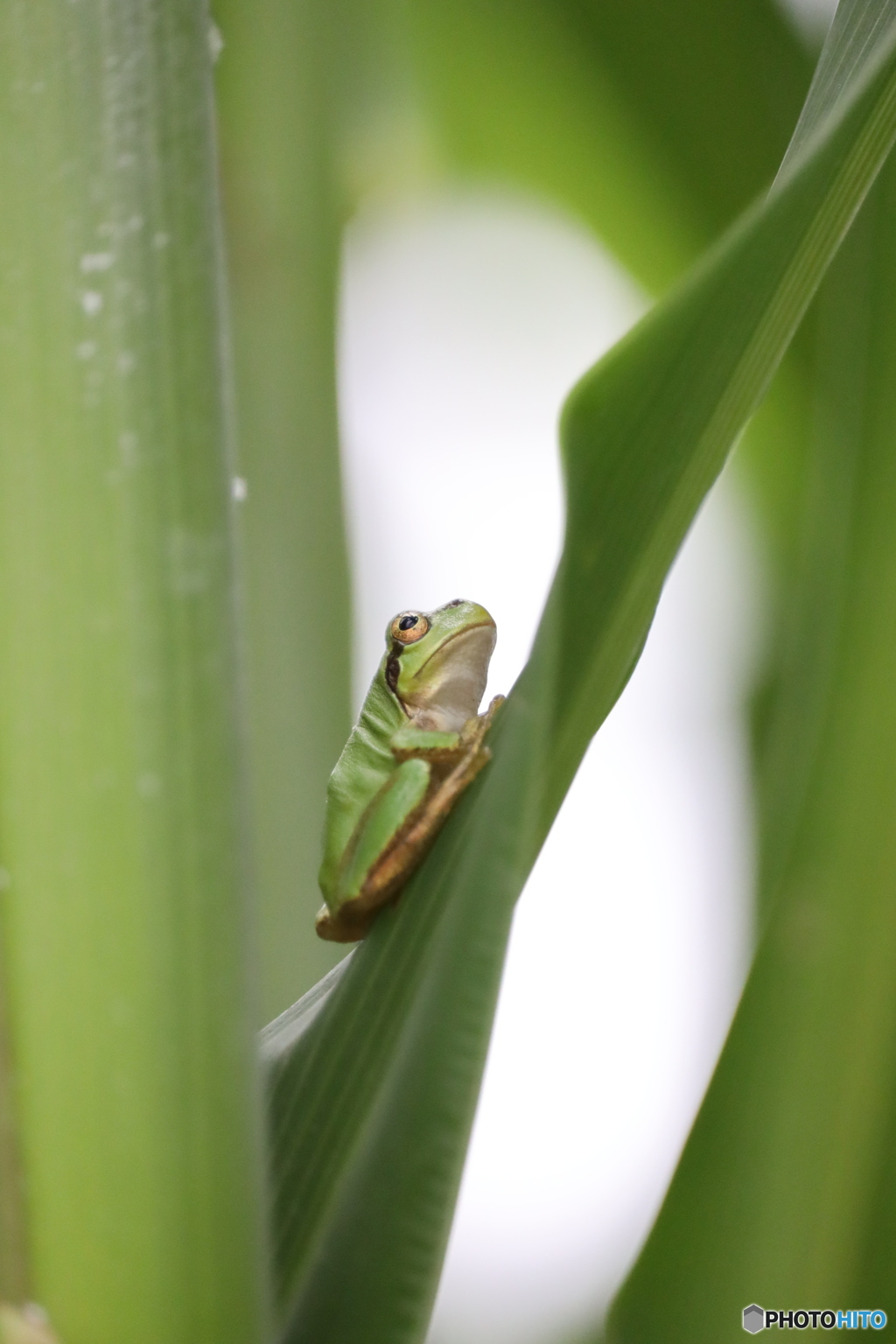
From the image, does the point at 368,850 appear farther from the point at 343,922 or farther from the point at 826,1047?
the point at 826,1047

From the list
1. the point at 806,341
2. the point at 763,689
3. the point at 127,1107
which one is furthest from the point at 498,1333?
the point at 806,341

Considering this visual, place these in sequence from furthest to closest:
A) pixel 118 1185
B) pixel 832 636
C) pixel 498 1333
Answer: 1. pixel 498 1333
2. pixel 832 636
3. pixel 118 1185

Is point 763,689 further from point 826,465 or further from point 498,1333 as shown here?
point 498,1333

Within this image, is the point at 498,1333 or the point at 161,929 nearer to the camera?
the point at 161,929

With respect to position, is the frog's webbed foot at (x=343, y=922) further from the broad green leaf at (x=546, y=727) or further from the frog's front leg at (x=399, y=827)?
the broad green leaf at (x=546, y=727)

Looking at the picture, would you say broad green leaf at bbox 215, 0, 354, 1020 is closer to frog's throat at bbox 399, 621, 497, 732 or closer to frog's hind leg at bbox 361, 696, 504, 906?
frog's hind leg at bbox 361, 696, 504, 906

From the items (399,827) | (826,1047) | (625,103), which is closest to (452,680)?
(399,827)
